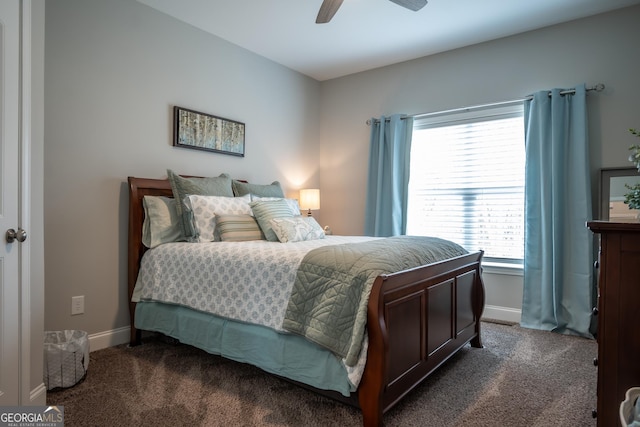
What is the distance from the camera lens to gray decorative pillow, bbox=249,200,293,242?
2.89m

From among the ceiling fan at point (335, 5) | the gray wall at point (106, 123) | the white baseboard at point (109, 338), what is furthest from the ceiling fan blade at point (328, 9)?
the white baseboard at point (109, 338)

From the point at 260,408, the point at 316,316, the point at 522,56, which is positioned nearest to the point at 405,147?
the point at 522,56

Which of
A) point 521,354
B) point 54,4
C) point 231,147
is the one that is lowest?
point 521,354

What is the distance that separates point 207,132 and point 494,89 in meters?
2.73

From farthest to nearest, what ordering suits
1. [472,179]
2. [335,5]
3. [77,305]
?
[472,179], [77,305], [335,5]

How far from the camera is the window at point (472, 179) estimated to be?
3580 millimetres

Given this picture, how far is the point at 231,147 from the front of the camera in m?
3.67

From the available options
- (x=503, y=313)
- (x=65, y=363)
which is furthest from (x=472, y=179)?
(x=65, y=363)

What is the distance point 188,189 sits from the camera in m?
2.91

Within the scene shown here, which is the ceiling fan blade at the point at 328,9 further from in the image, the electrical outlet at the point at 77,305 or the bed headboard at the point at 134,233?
the electrical outlet at the point at 77,305

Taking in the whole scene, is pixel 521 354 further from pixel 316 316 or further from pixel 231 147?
pixel 231 147

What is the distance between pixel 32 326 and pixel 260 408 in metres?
1.16

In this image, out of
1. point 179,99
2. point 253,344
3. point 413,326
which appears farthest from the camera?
point 179,99

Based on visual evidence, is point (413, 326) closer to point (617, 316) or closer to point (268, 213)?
point (617, 316)
